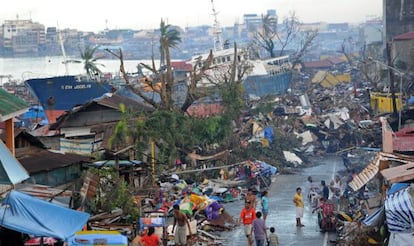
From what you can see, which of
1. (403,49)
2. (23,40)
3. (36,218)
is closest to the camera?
(36,218)

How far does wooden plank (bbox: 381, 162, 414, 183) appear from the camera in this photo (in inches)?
481

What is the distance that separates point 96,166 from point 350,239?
20.5ft

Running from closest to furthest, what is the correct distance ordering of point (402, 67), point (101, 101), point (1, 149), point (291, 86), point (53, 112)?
point (1, 149)
point (101, 101)
point (53, 112)
point (402, 67)
point (291, 86)

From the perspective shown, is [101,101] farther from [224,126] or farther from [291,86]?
[291,86]

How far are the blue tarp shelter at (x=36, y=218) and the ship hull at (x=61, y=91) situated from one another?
33068 mm

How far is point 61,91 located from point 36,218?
34.6 meters

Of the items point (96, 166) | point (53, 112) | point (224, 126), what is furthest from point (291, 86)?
point (96, 166)

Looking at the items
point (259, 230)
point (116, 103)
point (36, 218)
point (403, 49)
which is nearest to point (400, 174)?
point (259, 230)

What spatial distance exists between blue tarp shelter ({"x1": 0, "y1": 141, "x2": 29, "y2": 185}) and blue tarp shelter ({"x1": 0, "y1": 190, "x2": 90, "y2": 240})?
81cm

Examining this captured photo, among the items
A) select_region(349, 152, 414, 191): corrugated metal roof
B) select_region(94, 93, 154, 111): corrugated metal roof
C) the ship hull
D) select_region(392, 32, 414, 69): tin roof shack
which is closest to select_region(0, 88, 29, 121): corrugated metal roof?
select_region(349, 152, 414, 191): corrugated metal roof

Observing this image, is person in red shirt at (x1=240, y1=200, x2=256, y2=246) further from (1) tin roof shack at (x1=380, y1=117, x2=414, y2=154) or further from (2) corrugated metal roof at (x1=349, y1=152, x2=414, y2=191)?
(1) tin roof shack at (x1=380, y1=117, x2=414, y2=154)

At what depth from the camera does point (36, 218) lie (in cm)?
1069

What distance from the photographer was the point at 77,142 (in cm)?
2431

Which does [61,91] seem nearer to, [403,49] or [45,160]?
[403,49]
